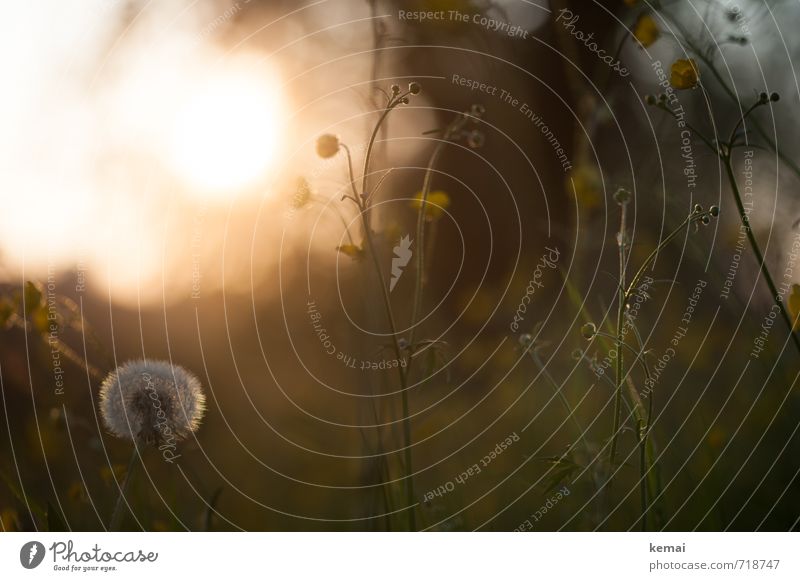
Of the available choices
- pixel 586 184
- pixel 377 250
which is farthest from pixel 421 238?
pixel 586 184

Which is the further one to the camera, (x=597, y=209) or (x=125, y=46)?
(x=597, y=209)

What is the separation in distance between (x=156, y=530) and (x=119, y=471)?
118 millimetres

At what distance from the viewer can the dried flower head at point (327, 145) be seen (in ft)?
4.18

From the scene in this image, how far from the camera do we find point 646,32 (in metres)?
1.40

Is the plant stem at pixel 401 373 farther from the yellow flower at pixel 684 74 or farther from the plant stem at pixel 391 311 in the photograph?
the yellow flower at pixel 684 74

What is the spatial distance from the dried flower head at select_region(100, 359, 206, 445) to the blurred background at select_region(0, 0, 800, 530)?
0.15 feet

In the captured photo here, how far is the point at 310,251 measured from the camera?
133 cm

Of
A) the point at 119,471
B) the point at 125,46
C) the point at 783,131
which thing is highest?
the point at 125,46

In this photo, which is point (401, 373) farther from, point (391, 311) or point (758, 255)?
point (758, 255)

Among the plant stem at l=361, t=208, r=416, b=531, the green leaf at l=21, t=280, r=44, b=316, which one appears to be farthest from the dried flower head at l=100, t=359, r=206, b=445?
the plant stem at l=361, t=208, r=416, b=531

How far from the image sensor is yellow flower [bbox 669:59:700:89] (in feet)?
4.46

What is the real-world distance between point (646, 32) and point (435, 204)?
512mm

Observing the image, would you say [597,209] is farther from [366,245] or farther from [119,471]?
[119,471]

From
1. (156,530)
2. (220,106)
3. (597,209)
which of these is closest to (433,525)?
(156,530)
